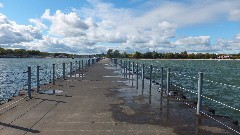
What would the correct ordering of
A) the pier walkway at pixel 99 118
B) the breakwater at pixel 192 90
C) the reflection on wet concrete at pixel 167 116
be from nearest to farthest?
the pier walkway at pixel 99 118 < the reflection on wet concrete at pixel 167 116 < the breakwater at pixel 192 90

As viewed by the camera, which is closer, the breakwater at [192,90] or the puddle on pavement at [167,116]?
the puddle on pavement at [167,116]

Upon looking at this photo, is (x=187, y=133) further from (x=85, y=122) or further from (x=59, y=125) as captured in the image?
(x=59, y=125)

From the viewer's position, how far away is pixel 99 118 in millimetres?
8852

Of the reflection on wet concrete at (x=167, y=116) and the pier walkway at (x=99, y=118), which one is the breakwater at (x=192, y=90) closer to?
the reflection on wet concrete at (x=167, y=116)

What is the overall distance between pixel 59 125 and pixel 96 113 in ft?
5.82

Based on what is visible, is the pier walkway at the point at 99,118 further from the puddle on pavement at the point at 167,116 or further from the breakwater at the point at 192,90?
the breakwater at the point at 192,90

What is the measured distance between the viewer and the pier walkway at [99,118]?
24.8ft

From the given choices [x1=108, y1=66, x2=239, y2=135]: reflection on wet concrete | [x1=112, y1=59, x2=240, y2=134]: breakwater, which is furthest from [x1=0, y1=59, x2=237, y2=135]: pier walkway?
[x1=112, y1=59, x2=240, y2=134]: breakwater

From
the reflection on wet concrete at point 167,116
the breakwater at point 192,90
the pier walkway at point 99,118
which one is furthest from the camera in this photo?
the breakwater at point 192,90

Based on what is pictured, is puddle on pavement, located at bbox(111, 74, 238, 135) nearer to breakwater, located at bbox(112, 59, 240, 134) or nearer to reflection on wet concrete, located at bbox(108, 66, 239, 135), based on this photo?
reflection on wet concrete, located at bbox(108, 66, 239, 135)

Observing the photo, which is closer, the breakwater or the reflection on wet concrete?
the reflection on wet concrete

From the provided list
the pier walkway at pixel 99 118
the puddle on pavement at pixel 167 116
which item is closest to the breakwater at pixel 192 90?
the puddle on pavement at pixel 167 116

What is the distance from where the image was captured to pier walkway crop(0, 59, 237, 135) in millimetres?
7547

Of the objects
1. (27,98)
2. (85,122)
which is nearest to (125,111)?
(85,122)
